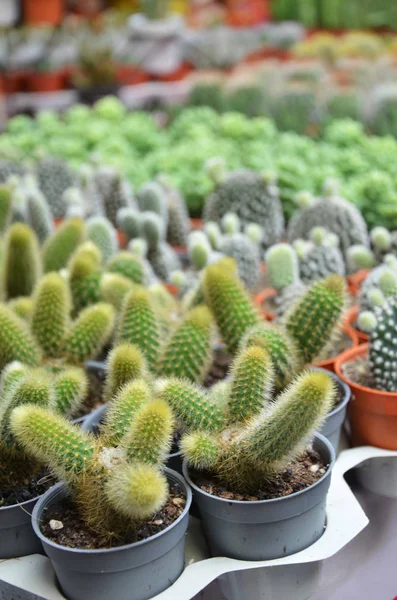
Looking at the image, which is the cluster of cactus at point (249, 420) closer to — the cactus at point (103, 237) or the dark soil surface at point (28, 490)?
the dark soil surface at point (28, 490)

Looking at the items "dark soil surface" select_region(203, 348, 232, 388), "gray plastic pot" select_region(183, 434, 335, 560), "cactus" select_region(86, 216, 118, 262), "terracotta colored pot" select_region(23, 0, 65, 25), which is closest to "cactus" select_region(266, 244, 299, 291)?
"dark soil surface" select_region(203, 348, 232, 388)

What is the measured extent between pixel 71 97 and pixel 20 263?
3596 millimetres

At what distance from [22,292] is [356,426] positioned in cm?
99

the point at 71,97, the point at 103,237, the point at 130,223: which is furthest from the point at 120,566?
the point at 71,97

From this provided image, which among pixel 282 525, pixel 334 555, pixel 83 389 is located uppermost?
pixel 83 389

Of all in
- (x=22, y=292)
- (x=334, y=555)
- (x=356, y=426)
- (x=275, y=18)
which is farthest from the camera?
(x=275, y=18)

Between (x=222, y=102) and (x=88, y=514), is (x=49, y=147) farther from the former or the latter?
(x=88, y=514)

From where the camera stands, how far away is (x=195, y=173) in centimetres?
313

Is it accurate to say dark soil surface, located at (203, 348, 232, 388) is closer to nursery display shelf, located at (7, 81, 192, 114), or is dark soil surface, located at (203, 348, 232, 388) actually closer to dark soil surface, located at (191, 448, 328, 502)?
dark soil surface, located at (191, 448, 328, 502)

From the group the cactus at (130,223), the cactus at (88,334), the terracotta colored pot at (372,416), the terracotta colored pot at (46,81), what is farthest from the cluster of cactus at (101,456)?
the terracotta colored pot at (46,81)

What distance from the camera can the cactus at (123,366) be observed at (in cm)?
145

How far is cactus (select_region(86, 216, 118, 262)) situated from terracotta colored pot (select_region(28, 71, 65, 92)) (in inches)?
138

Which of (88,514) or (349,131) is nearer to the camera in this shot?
(88,514)

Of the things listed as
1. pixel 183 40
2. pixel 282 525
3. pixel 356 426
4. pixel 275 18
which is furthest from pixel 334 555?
pixel 275 18
